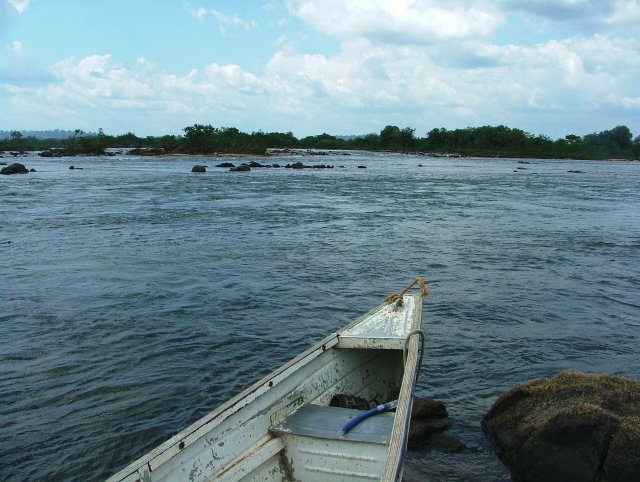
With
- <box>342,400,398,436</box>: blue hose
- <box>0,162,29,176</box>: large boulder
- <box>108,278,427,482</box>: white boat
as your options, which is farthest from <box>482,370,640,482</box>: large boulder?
<box>0,162,29,176</box>: large boulder

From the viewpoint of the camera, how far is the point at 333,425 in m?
5.39

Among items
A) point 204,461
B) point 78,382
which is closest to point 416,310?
point 204,461

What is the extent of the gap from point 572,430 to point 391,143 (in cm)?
13797

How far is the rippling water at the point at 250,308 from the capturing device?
6938mm

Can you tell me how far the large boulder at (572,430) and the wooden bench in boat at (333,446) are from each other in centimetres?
140

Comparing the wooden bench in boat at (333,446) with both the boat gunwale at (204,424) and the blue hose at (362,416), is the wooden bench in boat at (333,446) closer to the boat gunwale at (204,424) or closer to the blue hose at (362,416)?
the blue hose at (362,416)

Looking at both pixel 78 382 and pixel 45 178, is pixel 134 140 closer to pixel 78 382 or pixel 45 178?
pixel 45 178

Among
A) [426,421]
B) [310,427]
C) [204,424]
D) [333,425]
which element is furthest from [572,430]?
[204,424]

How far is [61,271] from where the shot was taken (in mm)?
13406

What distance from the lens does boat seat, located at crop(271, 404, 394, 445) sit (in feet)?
16.8

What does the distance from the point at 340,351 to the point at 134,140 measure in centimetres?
13658

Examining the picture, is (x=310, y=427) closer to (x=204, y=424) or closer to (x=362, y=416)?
(x=362, y=416)

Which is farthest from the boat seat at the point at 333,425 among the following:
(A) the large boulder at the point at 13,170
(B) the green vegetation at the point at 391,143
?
(B) the green vegetation at the point at 391,143

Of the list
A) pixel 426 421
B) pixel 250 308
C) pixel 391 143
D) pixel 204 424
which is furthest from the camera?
pixel 391 143
